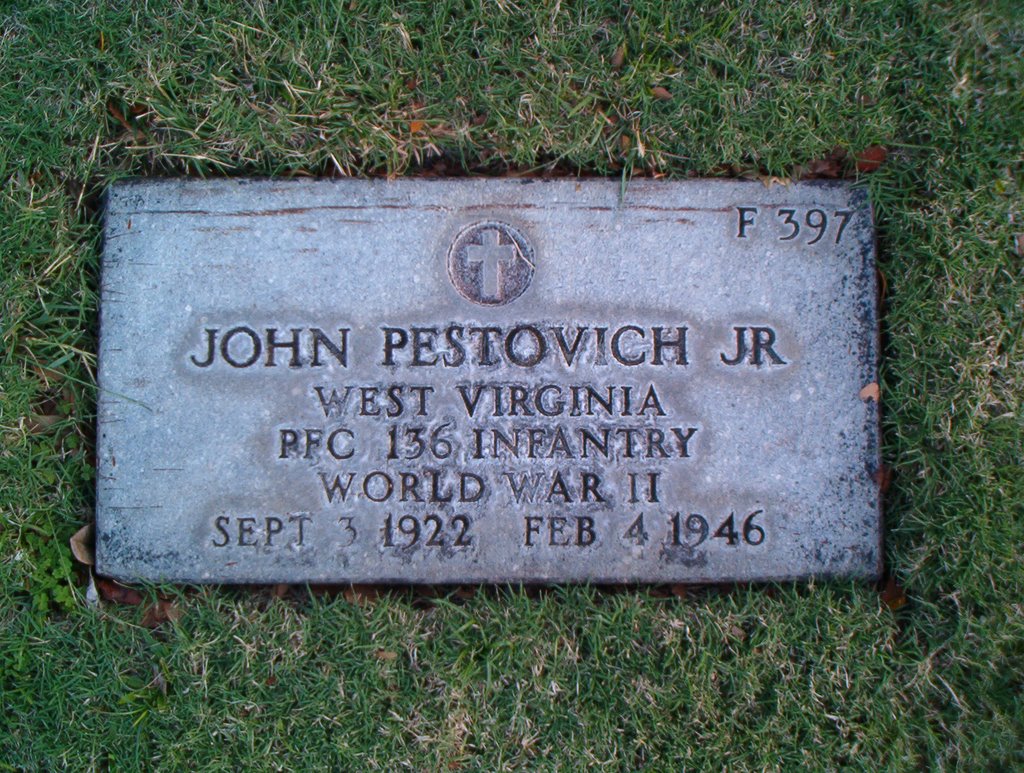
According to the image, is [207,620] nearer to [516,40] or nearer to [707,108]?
[516,40]

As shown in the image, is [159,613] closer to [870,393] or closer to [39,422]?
[39,422]

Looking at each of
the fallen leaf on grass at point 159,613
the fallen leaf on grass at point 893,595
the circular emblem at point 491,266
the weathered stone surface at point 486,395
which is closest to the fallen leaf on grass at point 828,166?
the weathered stone surface at point 486,395

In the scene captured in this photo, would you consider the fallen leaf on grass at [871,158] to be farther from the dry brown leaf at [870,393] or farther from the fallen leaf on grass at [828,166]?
the dry brown leaf at [870,393]

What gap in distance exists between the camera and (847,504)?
2.22 m

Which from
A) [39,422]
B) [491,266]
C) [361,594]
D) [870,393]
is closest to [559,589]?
[361,594]

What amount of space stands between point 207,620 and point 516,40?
1931 millimetres

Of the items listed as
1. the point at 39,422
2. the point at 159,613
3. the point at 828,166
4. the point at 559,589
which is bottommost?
the point at 159,613

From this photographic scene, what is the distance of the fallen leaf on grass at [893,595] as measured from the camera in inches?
88.4

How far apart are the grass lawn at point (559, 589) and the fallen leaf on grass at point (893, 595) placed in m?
0.03

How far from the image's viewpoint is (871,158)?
2330mm

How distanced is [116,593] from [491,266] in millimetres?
1464

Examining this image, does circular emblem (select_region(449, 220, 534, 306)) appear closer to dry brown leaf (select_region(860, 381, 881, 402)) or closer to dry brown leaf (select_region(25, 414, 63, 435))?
dry brown leaf (select_region(860, 381, 881, 402))

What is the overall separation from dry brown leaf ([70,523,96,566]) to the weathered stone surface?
75 mm

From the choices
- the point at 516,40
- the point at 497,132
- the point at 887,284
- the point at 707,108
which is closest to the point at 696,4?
the point at 707,108
